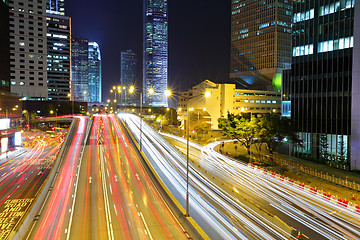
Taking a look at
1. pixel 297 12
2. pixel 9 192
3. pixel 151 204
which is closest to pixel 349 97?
pixel 297 12

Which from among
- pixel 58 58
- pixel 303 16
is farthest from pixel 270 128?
pixel 58 58

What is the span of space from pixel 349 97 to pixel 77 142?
144 ft

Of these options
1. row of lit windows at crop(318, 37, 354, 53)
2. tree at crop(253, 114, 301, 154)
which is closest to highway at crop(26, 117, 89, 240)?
tree at crop(253, 114, 301, 154)

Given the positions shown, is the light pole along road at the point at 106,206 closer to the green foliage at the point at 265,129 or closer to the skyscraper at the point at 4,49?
the green foliage at the point at 265,129

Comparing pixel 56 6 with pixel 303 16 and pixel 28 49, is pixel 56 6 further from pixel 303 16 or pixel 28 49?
pixel 303 16

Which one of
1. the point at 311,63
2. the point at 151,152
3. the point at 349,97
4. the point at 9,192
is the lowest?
the point at 9,192

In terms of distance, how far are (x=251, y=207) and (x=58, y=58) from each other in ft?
465

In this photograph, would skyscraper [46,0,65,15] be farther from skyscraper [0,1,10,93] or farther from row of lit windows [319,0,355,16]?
row of lit windows [319,0,355,16]

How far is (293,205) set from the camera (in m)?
20.4

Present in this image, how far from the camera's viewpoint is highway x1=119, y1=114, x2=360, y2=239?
15.7 meters

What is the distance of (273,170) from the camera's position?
3189cm

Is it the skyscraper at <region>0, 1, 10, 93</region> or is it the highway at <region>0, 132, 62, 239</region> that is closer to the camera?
the highway at <region>0, 132, 62, 239</region>

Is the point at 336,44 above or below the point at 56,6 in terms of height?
below

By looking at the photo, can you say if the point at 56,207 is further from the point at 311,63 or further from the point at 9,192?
the point at 311,63
